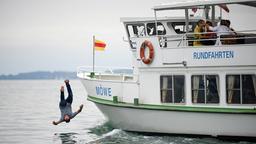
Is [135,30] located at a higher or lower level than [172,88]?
higher

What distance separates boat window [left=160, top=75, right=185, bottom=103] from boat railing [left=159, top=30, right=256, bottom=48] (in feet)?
3.83

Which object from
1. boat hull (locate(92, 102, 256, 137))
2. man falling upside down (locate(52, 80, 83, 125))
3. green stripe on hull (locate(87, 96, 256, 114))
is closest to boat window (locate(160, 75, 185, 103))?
green stripe on hull (locate(87, 96, 256, 114))

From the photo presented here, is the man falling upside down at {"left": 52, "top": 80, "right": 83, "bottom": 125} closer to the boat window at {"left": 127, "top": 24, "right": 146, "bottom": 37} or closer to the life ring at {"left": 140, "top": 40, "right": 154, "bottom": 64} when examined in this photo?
the boat window at {"left": 127, "top": 24, "right": 146, "bottom": 37}

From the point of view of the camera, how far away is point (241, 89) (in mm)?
18188

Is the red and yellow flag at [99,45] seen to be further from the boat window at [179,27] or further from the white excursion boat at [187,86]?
the boat window at [179,27]

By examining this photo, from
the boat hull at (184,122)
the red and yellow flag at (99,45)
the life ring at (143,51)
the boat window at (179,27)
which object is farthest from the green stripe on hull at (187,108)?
the boat window at (179,27)

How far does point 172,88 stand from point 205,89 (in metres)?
1.18

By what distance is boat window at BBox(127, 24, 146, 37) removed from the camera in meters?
22.2

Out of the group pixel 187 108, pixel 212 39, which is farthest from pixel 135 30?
pixel 187 108

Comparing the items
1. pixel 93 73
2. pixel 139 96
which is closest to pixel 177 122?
pixel 139 96

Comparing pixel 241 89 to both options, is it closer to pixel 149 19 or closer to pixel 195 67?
pixel 195 67

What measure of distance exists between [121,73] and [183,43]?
123 inches

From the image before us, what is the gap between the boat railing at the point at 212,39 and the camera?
18562mm

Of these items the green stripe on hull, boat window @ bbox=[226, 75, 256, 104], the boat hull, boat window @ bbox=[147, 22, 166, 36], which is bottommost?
the boat hull
